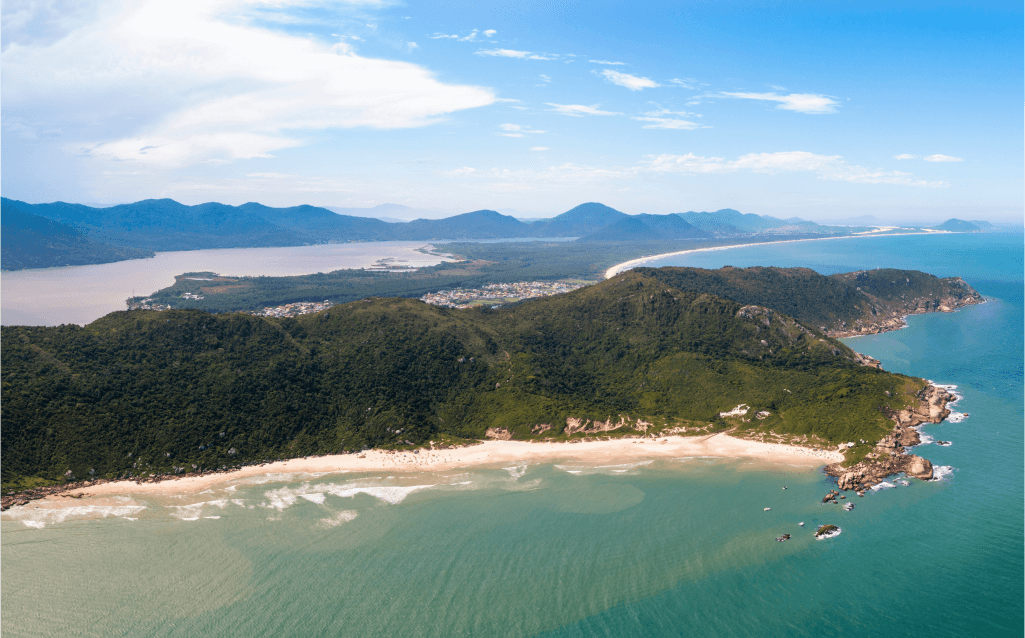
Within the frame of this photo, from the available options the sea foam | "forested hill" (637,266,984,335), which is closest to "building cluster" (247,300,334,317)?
"forested hill" (637,266,984,335)

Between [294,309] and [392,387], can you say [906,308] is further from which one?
[294,309]

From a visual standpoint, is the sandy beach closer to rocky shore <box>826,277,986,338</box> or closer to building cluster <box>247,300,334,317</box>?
A: rocky shore <box>826,277,986,338</box>

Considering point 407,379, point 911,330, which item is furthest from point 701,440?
point 911,330

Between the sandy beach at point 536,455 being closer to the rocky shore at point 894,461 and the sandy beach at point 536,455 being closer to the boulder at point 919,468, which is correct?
the rocky shore at point 894,461

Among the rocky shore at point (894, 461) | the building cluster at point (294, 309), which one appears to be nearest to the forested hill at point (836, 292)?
the rocky shore at point (894, 461)

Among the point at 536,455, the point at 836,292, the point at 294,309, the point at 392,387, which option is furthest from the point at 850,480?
the point at 294,309

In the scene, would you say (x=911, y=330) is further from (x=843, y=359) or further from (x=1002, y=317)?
(x=843, y=359)
